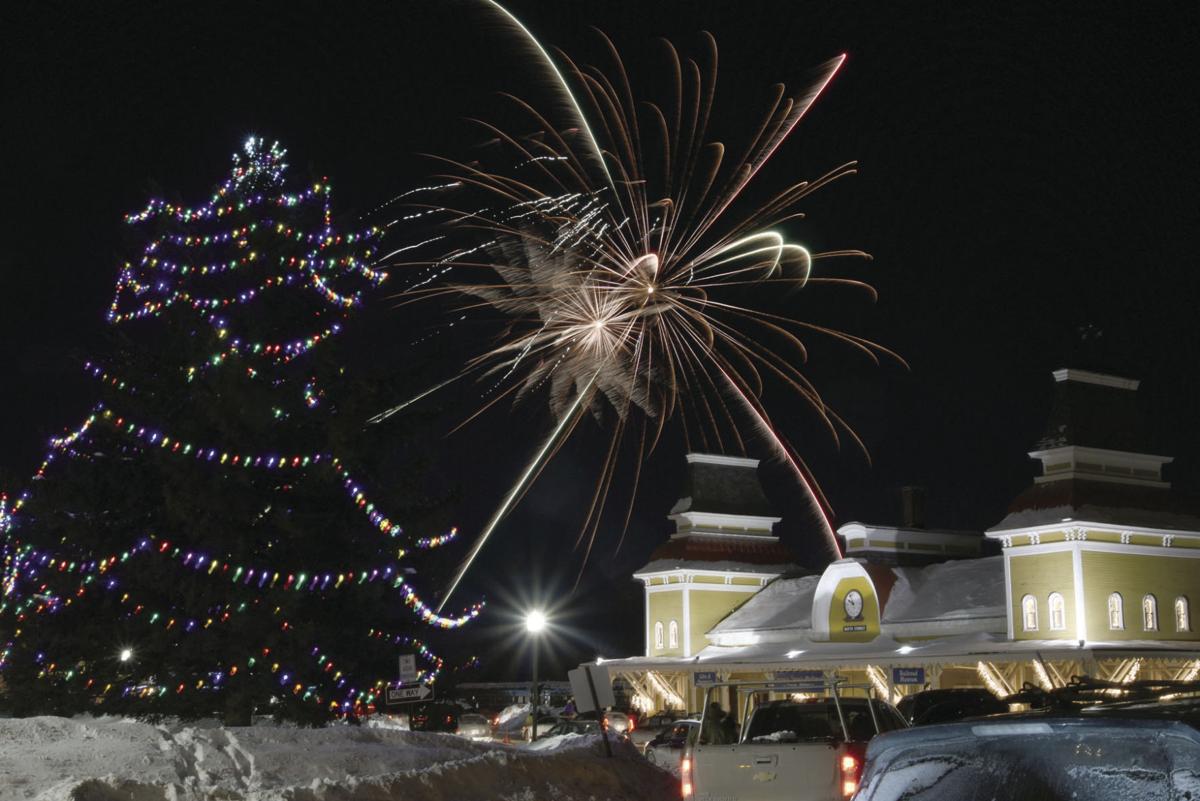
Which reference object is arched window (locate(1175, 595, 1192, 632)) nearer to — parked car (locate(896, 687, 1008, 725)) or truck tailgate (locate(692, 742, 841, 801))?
parked car (locate(896, 687, 1008, 725))

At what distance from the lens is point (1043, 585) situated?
40375mm

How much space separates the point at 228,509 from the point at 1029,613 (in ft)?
93.7

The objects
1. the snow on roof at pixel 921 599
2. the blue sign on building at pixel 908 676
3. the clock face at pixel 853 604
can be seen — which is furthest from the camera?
the clock face at pixel 853 604

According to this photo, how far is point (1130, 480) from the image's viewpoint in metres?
41.8

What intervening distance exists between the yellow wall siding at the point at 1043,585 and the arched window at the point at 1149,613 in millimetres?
2650

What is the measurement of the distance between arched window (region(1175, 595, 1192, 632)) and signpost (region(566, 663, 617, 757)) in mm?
28874

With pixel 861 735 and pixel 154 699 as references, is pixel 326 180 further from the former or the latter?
pixel 861 735

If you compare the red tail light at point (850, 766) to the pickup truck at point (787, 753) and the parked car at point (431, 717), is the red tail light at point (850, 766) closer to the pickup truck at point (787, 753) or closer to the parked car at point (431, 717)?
the pickup truck at point (787, 753)

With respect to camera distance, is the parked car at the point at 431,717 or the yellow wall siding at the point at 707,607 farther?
the yellow wall siding at the point at 707,607

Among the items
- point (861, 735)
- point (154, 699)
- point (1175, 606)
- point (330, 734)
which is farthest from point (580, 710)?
point (1175, 606)

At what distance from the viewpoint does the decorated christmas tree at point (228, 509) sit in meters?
19.8

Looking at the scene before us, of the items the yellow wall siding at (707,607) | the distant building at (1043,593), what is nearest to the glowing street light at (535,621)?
the distant building at (1043,593)

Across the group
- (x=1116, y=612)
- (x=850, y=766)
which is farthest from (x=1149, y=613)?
(x=850, y=766)

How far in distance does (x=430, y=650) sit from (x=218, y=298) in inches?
275
